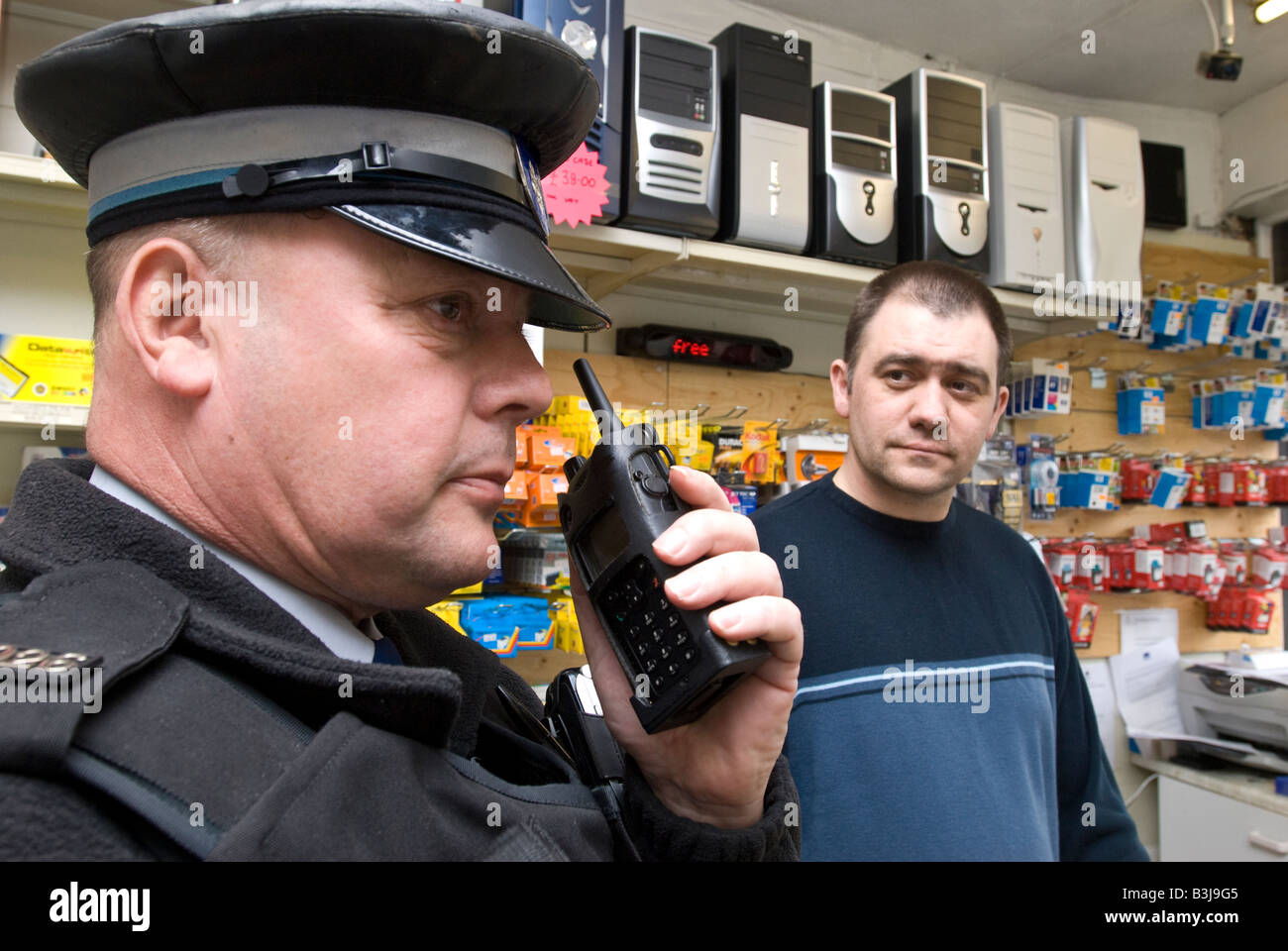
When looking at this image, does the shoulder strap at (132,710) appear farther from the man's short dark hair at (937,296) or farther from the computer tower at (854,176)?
A: the computer tower at (854,176)

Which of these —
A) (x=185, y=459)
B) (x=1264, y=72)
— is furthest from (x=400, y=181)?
(x=1264, y=72)

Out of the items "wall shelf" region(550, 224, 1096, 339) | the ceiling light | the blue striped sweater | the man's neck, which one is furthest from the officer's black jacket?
the ceiling light

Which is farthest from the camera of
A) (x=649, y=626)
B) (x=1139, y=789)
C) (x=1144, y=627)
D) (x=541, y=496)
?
(x=1144, y=627)

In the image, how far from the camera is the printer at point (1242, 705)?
222 centimetres

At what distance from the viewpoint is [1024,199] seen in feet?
6.72

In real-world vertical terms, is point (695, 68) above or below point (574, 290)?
above

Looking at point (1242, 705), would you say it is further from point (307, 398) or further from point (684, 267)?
point (307, 398)

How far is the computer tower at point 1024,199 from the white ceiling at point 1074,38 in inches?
19.0

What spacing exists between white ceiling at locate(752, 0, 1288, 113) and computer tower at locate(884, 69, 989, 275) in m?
0.50

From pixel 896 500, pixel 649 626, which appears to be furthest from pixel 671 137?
pixel 649 626

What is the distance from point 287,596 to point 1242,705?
2.85m

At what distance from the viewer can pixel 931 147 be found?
6.33ft

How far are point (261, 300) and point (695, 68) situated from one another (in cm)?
147

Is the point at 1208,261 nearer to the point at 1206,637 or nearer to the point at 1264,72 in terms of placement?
the point at 1264,72
